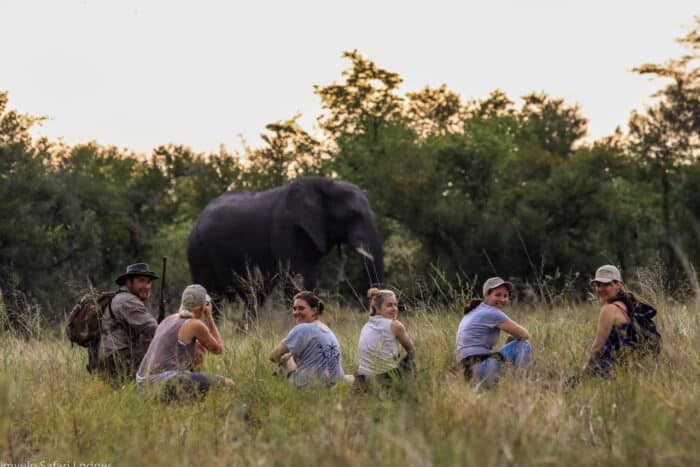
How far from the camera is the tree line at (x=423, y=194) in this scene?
23391 mm

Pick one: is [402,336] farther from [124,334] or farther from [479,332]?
[124,334]

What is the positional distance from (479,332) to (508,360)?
1.50 ft

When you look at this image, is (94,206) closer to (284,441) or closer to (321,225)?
(321,225)

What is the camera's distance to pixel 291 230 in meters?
19.2

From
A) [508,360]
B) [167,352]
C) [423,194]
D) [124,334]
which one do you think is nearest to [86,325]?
[124,334]

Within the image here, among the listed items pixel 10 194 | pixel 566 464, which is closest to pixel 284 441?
pixel 566 464

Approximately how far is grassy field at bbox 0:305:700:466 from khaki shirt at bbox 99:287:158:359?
0.41m

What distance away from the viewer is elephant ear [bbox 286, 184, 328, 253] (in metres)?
19.0

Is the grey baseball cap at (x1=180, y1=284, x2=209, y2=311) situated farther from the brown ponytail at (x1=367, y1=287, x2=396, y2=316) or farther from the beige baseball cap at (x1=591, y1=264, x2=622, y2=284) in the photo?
the beige baseball cap at (x1=591, y1=264, x2=622, y2=284)

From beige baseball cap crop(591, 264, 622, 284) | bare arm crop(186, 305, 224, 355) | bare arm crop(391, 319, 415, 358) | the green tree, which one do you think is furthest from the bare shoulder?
the green tree

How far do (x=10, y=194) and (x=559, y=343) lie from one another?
16613 millimetres

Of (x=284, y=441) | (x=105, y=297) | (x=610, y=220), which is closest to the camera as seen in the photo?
(x=284, y=441)

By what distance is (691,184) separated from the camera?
25438 millimetres

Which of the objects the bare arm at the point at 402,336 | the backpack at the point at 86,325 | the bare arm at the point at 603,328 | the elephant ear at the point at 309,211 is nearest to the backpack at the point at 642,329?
the bare arm at the point at 603,328
